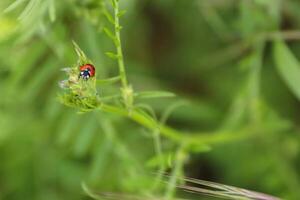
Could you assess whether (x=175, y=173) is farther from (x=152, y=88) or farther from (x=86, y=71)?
(x=152, y=88)

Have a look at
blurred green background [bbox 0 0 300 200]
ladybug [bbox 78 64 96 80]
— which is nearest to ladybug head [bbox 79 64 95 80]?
ladybug [bbox 78 64 96 80]

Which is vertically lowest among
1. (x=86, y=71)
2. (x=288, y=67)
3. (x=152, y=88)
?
(x=86, y=71)

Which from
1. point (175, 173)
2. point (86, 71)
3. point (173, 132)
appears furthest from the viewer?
point (173, 132)

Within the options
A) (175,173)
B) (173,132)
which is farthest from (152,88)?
(175,173)

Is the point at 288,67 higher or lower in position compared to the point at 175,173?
higher

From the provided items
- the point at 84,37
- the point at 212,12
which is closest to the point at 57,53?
the point at 84,37

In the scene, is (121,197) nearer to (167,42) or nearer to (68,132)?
(68,132)

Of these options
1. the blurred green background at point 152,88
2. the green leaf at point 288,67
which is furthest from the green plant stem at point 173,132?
the green leaf at point 288,67
